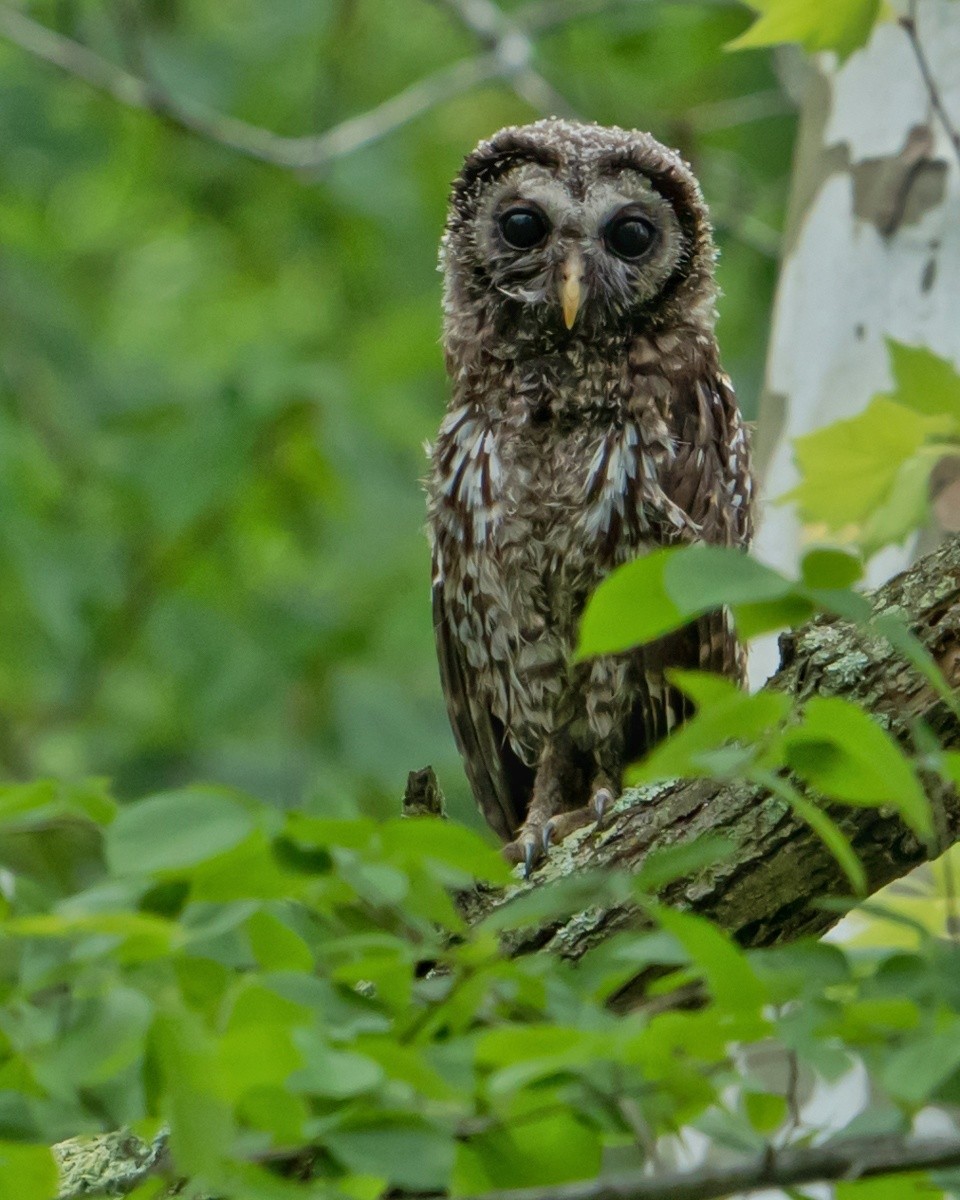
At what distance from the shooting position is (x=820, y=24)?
104 inches

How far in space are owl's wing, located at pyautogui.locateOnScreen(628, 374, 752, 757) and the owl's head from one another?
0.26 metres

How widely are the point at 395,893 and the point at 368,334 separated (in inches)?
194

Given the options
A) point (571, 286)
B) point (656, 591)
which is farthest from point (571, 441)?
point (656, 591)

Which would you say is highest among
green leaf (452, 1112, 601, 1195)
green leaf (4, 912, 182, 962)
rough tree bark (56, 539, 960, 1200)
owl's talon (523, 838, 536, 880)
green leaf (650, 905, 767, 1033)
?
owl's talon (523, 838, 536, 880)

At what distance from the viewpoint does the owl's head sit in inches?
145

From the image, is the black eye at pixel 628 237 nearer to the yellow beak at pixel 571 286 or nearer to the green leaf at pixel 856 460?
the yellow beak at pixel 571 286

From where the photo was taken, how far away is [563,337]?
368cm

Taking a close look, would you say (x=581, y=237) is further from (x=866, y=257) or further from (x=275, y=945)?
(x=275, y=945)

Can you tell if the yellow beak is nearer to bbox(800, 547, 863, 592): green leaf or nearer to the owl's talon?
the owl's talon

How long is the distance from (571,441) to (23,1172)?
239 centimetres

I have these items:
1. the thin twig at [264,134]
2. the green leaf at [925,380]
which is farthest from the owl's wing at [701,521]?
the thin twig at [264,134]

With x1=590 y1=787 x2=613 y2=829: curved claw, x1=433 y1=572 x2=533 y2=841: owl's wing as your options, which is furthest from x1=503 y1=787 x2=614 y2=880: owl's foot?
x1=433 y1=572 x2=533 y2=841: owl's wing

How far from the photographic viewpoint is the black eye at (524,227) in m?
3.78

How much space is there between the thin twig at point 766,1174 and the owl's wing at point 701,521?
2.19 m
